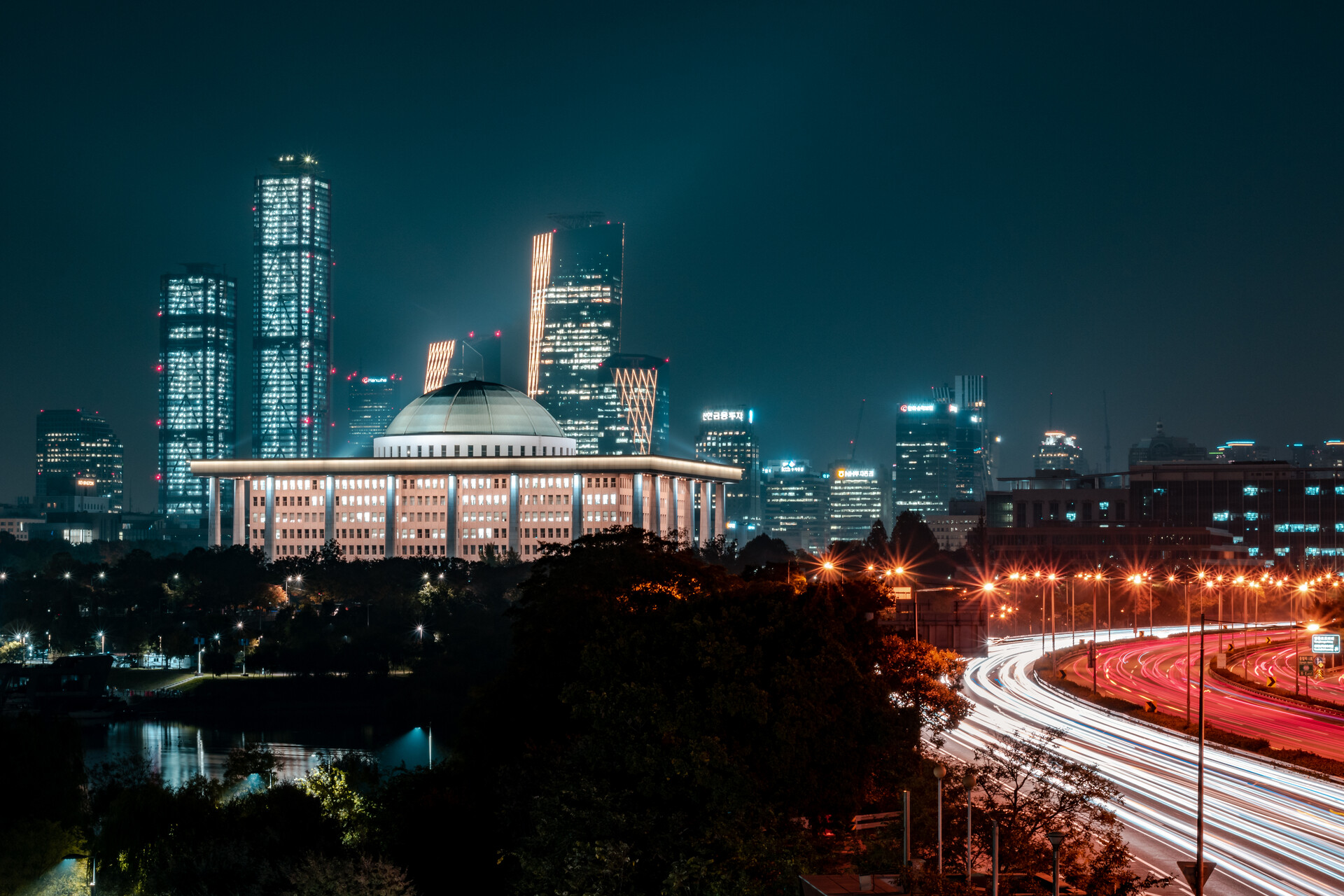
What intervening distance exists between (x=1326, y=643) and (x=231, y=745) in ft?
274

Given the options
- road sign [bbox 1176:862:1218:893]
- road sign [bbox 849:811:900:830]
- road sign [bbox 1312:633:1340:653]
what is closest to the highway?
road sign [bbox 1176:862:1218:893]

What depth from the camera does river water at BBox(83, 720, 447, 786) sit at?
103625mm

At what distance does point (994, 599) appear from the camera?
169500 millimetres

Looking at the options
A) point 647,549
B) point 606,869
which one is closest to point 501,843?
point 606,869

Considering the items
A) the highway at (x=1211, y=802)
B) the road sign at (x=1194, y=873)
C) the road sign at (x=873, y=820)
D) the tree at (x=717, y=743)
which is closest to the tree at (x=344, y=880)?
the tree at (x=717, y=743)

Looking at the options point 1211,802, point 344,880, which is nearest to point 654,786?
point 344,880

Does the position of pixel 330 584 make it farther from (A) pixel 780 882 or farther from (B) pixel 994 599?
(A) pixel 780 882

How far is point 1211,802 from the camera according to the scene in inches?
2311

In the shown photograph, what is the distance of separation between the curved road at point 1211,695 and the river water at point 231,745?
4884cm

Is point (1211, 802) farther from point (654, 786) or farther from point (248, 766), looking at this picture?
point (248, 766)

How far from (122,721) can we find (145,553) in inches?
2658

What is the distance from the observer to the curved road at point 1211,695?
78.8 metres

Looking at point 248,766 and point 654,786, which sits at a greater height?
point 654,786

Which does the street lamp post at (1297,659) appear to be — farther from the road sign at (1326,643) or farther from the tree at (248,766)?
the tree at (248,766)
